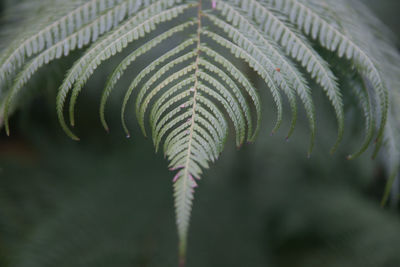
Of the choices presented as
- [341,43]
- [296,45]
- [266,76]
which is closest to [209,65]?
[266,76]

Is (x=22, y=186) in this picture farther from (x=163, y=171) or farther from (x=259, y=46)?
(x=259, y=46)

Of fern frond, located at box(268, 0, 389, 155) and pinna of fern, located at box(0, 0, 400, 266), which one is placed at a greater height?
fern frond, located at box(268, 0, 389, 155)

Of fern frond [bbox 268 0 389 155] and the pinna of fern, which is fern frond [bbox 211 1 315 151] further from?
fern frond [bbox 268 0 389 155]

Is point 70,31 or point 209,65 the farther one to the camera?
point 70,31

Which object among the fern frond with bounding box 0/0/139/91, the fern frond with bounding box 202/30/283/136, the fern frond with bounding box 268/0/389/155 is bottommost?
the fern frond with bounding box 0/0/139/91

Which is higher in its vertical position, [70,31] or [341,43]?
[341,43]

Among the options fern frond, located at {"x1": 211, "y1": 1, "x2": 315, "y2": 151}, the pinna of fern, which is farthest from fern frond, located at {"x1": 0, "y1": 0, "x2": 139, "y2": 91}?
fern frond, located at {"x1": 211, "y1": 1, "x2": 315, "y2": 151}

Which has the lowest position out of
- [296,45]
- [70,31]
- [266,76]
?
[70,31]

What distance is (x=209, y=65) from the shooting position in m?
0.66

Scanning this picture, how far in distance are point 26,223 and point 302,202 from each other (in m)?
1.62

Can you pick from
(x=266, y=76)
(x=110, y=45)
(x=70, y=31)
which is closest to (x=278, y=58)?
(x=266, y=76)

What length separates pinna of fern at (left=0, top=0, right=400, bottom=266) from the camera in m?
0.61

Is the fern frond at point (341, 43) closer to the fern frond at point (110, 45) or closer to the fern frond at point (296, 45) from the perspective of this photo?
the fern frond at point (296, 45)

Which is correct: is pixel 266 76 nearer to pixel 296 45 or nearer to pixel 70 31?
pixel 296 45
